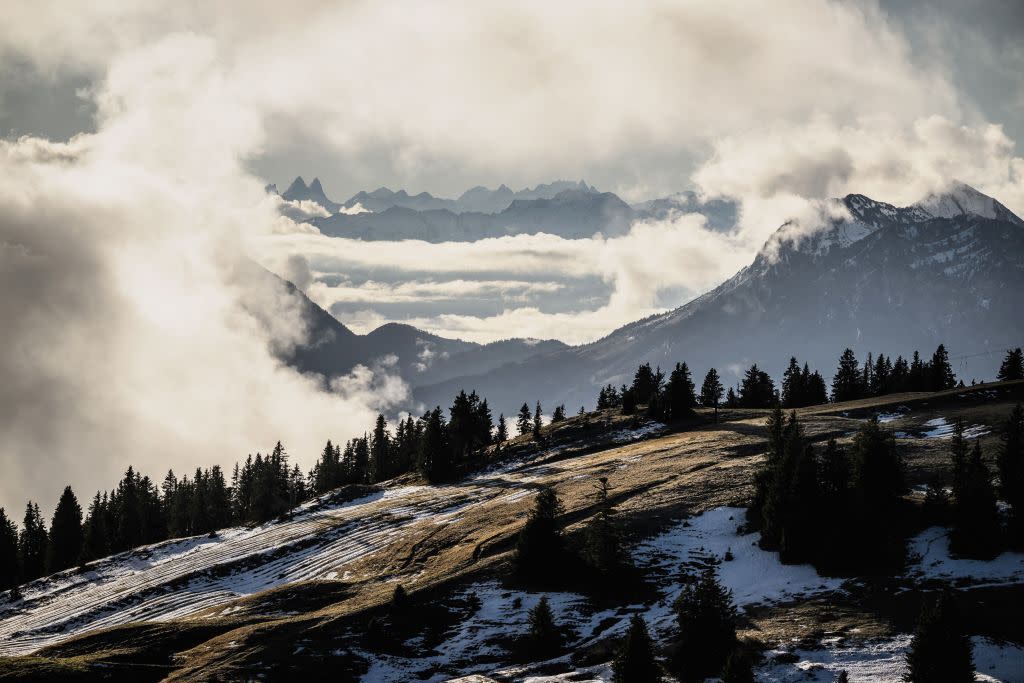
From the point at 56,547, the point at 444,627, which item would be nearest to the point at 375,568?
the point at 444,627

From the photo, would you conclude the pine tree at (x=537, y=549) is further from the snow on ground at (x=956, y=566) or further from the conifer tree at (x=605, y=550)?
the snow on ground at (x=956, y=566)

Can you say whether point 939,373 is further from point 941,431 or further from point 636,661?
point 636,661

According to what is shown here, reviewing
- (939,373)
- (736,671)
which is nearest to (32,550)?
(736,671)

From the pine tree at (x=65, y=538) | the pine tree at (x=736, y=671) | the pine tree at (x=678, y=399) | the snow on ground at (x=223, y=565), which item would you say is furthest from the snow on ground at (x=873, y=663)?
the pine tree at (x=65, y=538)

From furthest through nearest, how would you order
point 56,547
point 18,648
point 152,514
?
point 152,514
point 56,547
point 18,648

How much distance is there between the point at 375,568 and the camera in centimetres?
10488

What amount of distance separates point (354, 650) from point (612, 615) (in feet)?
72.1

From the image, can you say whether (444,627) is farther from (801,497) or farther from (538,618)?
(801,497)

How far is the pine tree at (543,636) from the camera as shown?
6747 centimetres

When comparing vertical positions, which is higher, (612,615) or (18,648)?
(612,615)

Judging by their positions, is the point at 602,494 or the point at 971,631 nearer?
the point at 971,631

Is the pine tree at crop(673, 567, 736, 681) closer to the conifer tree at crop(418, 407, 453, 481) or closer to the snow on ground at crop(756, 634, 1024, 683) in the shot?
the snow on ground at crop(756, 634, 1024, 683)

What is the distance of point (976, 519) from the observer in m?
71.1

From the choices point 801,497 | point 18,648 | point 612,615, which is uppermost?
point 801,497
